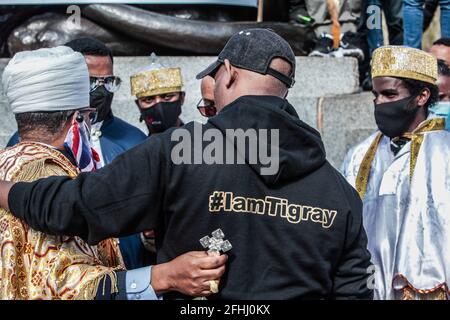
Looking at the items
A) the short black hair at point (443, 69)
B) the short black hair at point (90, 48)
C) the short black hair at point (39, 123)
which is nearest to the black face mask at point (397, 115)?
the short black hair at point (443, 69)

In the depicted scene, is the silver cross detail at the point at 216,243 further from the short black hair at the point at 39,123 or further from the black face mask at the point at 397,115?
the black face mask at the point at 397,115

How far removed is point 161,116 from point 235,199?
2953 millimetres

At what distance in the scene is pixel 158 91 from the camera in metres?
5.92

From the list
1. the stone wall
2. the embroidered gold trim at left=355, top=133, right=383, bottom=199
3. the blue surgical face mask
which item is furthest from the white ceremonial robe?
the stone wall

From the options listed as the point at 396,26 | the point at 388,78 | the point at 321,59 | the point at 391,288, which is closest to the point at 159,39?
the point at 321,59

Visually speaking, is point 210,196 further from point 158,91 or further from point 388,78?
point 158,91

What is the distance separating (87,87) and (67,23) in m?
4.08

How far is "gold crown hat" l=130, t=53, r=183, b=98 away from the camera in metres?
5.94

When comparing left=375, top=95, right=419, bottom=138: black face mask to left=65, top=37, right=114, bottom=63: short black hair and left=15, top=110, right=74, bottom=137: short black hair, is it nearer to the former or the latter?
left=65, top=37, right=114, bottom=63: short black hair

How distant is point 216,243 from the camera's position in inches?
115

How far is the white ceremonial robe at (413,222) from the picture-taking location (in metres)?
4.38

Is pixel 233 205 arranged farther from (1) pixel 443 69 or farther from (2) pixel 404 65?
(1) pixel 443 69

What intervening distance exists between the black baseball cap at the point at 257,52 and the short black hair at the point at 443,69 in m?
2.75

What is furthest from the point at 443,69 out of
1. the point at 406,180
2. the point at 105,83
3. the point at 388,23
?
the point at 388,23
